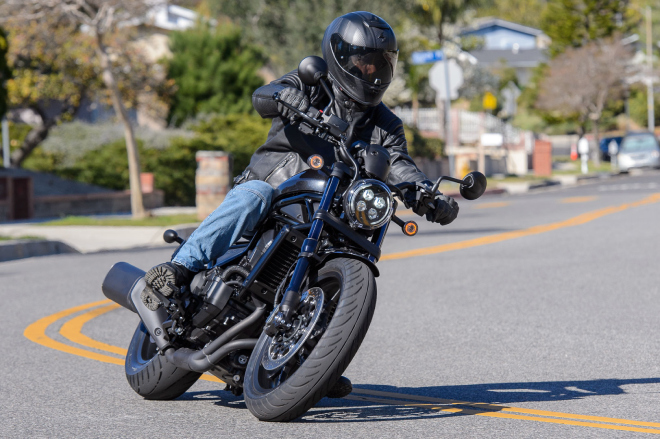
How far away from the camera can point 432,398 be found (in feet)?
16.0

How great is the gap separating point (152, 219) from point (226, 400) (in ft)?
42.3

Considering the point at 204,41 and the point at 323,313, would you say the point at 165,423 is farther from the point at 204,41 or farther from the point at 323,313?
the point at 204,41

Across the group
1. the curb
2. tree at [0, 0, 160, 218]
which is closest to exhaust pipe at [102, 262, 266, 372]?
the curb

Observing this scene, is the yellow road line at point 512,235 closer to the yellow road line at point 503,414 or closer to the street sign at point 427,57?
the yellow road line at point 503,414

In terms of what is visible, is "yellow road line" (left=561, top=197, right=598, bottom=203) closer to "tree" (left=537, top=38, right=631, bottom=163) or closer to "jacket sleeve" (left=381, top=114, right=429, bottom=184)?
"jacket sleeve" (left=381, top=114, right=429, bottom=184)

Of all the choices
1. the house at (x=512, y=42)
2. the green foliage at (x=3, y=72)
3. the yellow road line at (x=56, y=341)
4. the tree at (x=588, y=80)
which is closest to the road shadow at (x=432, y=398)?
the yellow road line at (x=56, y=341)

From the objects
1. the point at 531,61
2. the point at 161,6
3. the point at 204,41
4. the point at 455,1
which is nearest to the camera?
the point at 161,6

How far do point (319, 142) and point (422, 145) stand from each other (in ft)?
100

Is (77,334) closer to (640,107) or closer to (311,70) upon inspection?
(311,70)

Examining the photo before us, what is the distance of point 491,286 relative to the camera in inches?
361

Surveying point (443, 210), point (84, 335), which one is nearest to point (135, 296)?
point (443, 210)

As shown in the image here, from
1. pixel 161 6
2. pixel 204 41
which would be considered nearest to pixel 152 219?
pixel 161 6

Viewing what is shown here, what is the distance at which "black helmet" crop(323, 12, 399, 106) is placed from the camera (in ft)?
14.5

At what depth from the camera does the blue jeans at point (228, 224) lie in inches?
172
